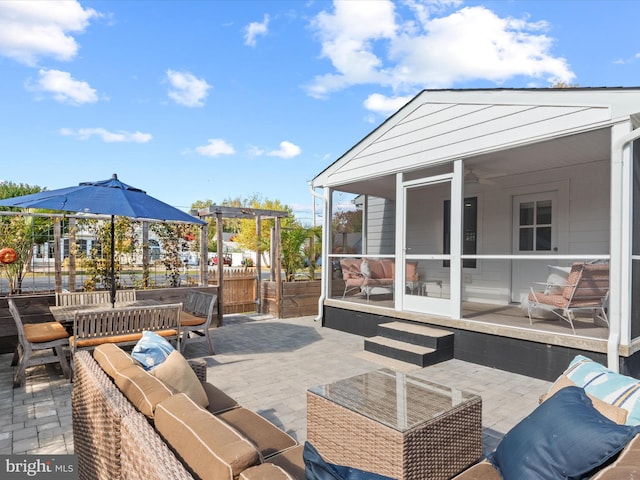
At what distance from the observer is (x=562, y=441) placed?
157 cm

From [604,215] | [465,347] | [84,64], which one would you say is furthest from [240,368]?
[84,64]

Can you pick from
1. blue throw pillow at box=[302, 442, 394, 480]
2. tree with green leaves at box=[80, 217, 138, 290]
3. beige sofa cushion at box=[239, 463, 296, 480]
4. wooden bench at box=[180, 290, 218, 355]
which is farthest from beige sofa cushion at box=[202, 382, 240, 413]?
tree with green leaves at box=[80, 217, 138, 290]

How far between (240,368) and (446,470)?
3279mm

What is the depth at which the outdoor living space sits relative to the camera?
3150 millimetres

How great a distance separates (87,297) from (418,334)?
5377 millimetres

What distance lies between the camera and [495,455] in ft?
6.35

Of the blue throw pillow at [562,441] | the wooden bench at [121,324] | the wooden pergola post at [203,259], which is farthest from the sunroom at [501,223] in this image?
the wooden bench at [121,324]

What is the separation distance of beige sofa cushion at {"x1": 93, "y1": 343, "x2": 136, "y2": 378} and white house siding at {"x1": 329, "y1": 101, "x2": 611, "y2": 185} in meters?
5.11

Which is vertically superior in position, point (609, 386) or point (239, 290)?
point (609, 386)

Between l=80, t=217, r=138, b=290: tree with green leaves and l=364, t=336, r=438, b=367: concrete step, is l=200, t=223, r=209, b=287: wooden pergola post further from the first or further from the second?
l=364, t=336, r=438, b=367: concrete step

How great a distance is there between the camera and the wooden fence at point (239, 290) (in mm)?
9086

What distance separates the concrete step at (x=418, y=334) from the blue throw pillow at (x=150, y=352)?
12.7 ft

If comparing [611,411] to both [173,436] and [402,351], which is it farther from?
[402,351]

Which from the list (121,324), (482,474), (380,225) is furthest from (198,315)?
(482,474)
